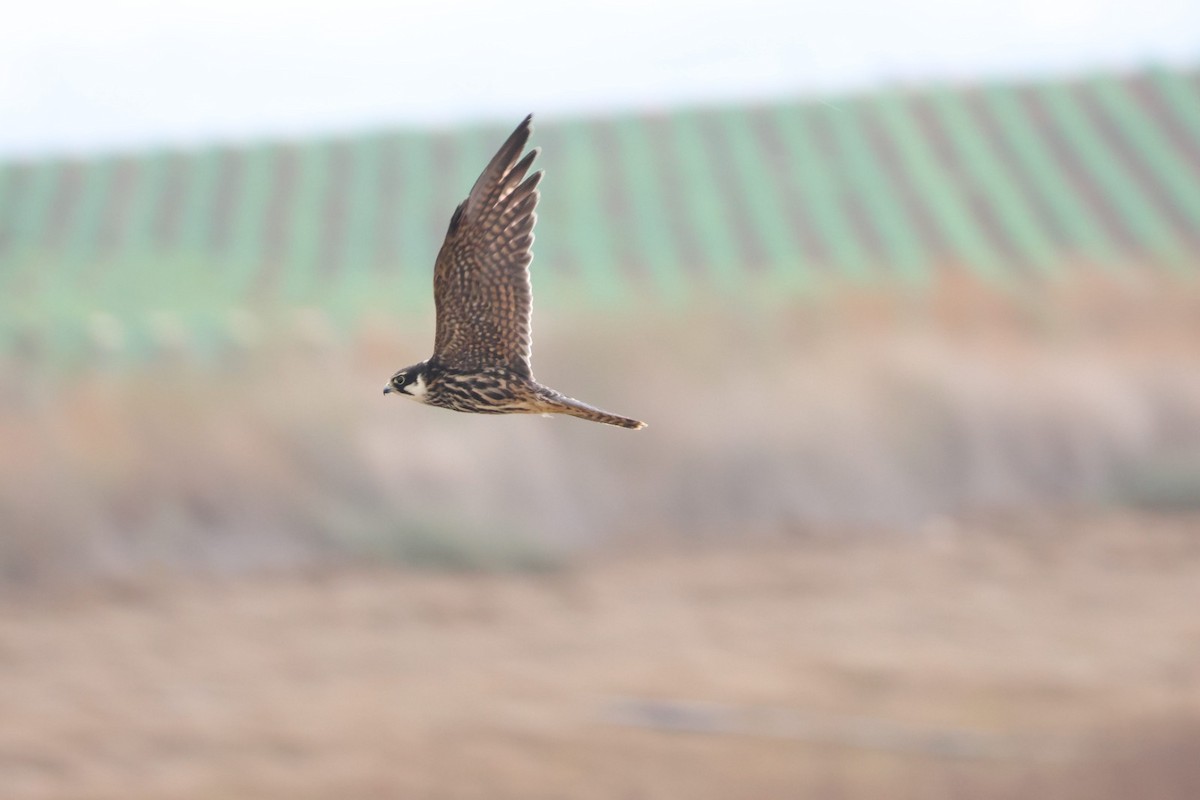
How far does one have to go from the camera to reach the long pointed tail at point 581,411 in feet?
11.5

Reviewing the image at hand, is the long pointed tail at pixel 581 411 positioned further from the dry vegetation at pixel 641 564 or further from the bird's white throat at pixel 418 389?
the dry vegetation at pixel 641 564

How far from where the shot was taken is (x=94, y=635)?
22344 millimetres

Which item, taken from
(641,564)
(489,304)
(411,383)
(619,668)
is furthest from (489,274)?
(641,564)

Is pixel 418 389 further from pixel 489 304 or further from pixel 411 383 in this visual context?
pixel 489 304

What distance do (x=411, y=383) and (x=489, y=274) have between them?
0.50 metres

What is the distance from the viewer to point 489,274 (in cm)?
428

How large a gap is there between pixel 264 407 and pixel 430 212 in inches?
136

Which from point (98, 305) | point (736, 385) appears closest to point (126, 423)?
point (98, 305)

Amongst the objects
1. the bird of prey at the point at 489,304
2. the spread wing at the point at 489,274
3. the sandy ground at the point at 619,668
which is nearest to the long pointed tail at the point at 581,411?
the bird of prey at the point at 489,304

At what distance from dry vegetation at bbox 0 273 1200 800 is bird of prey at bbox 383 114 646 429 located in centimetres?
1288

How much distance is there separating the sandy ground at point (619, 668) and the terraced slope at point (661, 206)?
12.7ft

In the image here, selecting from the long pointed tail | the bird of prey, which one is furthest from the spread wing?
the long pointed tail

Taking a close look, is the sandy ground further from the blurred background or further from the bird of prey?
the bird of prey

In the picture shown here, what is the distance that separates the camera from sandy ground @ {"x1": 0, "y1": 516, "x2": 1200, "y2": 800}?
18297mm
